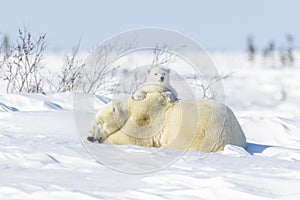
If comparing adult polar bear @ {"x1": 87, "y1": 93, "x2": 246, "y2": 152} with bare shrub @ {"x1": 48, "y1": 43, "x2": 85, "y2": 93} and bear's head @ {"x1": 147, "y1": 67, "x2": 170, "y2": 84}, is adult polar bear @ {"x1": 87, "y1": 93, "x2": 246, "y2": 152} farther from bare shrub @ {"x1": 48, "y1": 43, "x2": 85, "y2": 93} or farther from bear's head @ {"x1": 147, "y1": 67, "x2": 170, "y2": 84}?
bare shrub @ {"x1": 48, "y1": 43, "x2": 85, "y2": 93}

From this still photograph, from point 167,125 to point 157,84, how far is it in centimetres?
35

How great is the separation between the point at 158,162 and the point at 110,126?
141 cm

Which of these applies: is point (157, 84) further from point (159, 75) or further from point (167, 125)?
point (167, 125)

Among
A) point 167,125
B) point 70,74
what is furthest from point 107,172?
point 70,74

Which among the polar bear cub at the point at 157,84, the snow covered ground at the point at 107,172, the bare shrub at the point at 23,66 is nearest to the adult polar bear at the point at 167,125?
the polar bear cub at the point at 157,84

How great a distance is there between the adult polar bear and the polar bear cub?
0.04 m

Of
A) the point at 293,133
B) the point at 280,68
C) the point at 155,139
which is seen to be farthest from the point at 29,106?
the point at 280,68

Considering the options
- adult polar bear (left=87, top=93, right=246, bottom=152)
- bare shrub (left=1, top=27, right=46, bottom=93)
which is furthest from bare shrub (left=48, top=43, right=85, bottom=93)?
adult polar bear (left=87, top=93, right=246, bottom=152)

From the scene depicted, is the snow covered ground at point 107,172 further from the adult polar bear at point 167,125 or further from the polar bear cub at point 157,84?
the polar bear cub at point 157,84

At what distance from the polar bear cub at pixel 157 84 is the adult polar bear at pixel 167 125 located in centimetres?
4

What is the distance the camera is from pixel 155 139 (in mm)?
5645

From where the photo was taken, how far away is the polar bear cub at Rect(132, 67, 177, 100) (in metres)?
5.66

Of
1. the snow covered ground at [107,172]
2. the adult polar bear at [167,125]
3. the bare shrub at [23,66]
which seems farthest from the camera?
the bare shrub at [23,66]

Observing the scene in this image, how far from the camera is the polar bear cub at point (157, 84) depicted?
5.66m
